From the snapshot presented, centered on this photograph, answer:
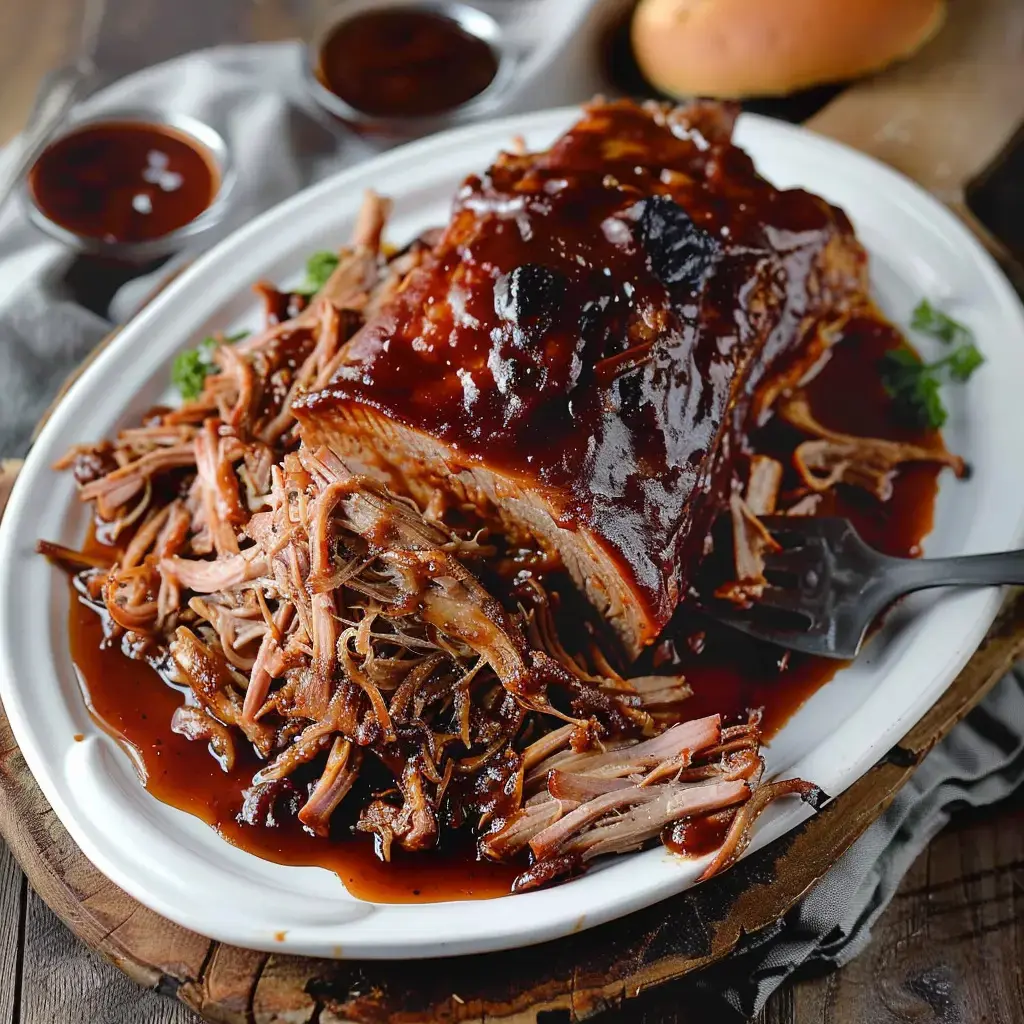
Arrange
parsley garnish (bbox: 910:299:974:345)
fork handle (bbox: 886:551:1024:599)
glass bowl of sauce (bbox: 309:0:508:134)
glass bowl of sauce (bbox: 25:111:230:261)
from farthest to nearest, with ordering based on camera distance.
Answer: glass bowl of sauce (bbox: 309:0:508:134)
glass bowl of sauce (bbox: 25:111:230:261)
parsley garnish (bbox: 910:299:974:345)
fork handle (bbox: 886:551:1024:599)

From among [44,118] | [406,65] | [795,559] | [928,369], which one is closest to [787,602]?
[795,559]

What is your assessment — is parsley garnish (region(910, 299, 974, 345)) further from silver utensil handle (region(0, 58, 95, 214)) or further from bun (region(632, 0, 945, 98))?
silver utensil handle (region(0, 58, 95, 214))

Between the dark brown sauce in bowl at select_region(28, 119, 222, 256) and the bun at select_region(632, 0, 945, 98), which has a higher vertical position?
the bun at select_region(632, 0, 945, 98)

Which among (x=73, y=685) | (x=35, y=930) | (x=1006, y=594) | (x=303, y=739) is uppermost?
(x=1006, y=594)

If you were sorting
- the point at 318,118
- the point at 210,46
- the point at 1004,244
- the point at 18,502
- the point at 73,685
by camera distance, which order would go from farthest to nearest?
the point at 210,46
the point at 318,118
the point at 1004,244
the point at 18,502
the point at 73,685

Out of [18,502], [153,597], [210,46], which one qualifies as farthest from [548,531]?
[210,46]

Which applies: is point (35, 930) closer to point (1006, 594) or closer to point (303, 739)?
point (303, 739)

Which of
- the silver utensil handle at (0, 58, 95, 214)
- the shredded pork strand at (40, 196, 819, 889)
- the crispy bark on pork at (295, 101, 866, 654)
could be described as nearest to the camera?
the shredded pork strand at (40, 196, 819, 889)

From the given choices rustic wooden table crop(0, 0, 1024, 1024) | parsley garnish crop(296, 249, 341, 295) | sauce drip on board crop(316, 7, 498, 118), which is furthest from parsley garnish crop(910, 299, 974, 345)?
sauce drip on board crop(316, 7, 498, 118)
